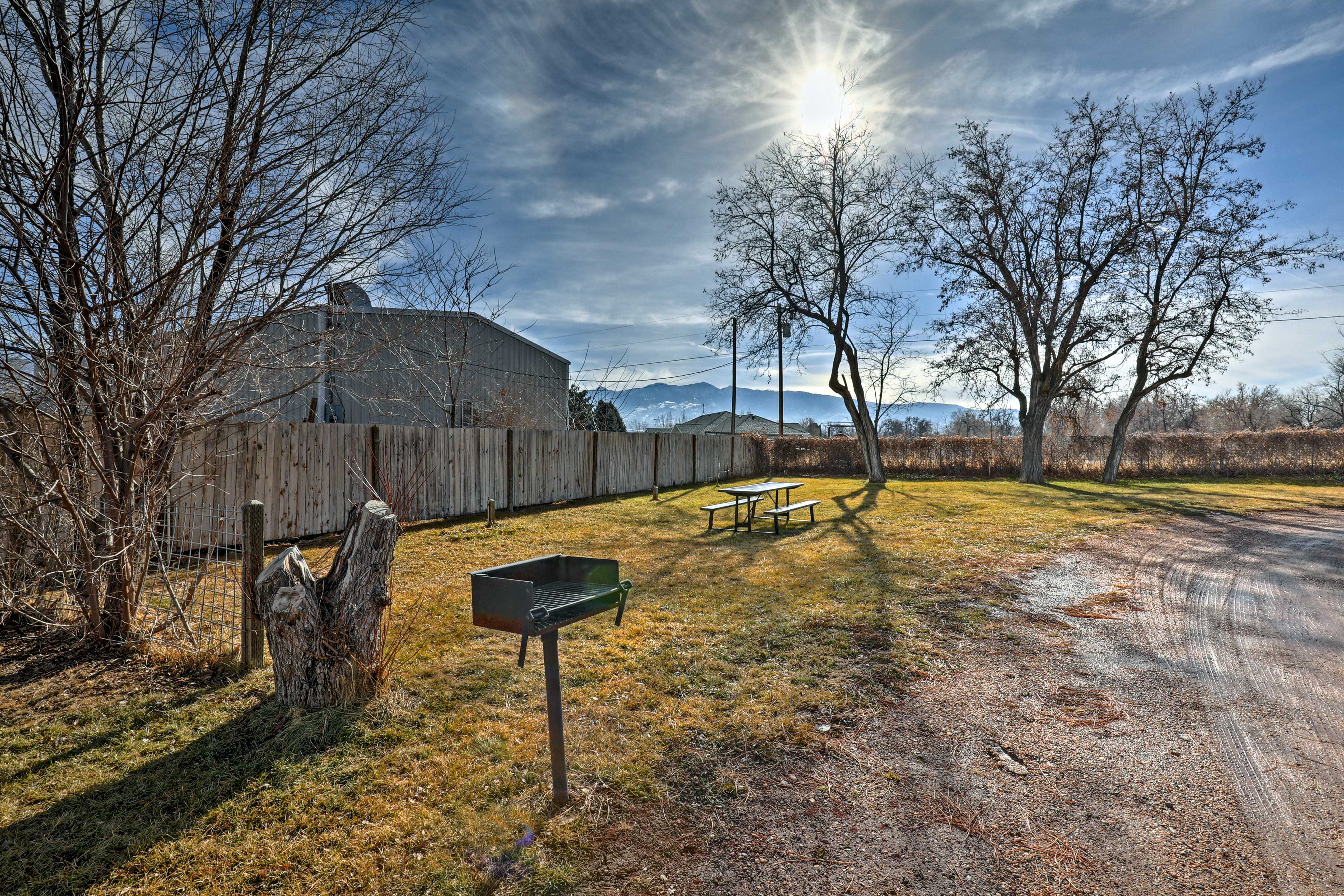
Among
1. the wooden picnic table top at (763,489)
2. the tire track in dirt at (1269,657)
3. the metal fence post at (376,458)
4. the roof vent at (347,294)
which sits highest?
the roof vent at (347,294)

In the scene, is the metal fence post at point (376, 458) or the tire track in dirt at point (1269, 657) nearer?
the tire track in dirt at point (1269, 657)

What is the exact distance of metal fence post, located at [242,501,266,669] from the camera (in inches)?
132

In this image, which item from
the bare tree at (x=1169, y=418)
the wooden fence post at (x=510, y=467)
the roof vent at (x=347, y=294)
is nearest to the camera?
the roof vent at (x=347, y=294)

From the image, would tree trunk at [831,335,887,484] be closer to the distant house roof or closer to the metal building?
the metal building

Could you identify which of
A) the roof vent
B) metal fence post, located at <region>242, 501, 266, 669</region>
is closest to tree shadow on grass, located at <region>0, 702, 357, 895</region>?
metal fence post, located at <region>242, 501, 266, 669</region>

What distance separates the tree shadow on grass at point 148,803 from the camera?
1958 millimetres

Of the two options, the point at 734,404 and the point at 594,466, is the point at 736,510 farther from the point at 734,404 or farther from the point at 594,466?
the point at 734,404

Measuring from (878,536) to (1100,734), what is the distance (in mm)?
5818

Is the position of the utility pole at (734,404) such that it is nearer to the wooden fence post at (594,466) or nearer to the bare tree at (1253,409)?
the wooden fence post at (594,466)

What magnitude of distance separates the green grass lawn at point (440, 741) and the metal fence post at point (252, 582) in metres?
0.22

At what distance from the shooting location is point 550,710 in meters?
2.30

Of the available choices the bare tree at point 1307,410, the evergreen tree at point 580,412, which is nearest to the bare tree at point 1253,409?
the bare tree at point 1307,410

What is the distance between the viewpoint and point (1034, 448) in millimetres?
18672

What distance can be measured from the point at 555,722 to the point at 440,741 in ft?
2.84
